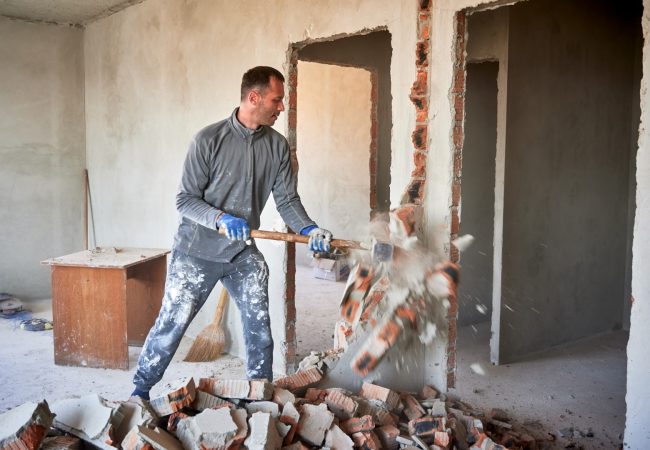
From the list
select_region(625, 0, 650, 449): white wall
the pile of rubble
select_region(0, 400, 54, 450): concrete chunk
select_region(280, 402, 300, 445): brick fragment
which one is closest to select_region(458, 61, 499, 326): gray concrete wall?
the pile of rubble

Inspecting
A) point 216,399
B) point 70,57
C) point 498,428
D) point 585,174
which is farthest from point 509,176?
point 70,57

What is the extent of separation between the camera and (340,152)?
29.8 feet

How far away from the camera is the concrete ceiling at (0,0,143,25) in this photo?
6129mm

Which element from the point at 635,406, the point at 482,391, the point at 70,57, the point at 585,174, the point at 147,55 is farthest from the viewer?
the point at 70,57

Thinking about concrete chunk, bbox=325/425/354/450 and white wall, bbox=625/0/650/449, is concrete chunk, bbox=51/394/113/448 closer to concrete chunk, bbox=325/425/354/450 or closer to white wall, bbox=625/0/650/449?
concrete chunk, bbox=325/425/354/450

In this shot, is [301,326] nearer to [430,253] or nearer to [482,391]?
[482,391]

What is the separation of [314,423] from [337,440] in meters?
0.14

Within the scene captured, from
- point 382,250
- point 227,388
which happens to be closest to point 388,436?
point 227,388

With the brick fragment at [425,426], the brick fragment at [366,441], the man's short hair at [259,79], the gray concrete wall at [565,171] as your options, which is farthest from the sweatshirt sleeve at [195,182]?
the gray concrete wall at [565,171]

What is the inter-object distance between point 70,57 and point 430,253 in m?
5.48

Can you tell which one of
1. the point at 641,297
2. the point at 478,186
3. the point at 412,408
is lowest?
the point at 412,408

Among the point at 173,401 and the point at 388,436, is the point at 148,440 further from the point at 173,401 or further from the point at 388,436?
the point at 388,436

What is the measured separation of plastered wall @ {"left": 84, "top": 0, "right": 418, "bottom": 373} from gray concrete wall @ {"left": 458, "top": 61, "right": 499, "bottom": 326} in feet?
6.70

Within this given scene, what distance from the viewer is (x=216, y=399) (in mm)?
2865
